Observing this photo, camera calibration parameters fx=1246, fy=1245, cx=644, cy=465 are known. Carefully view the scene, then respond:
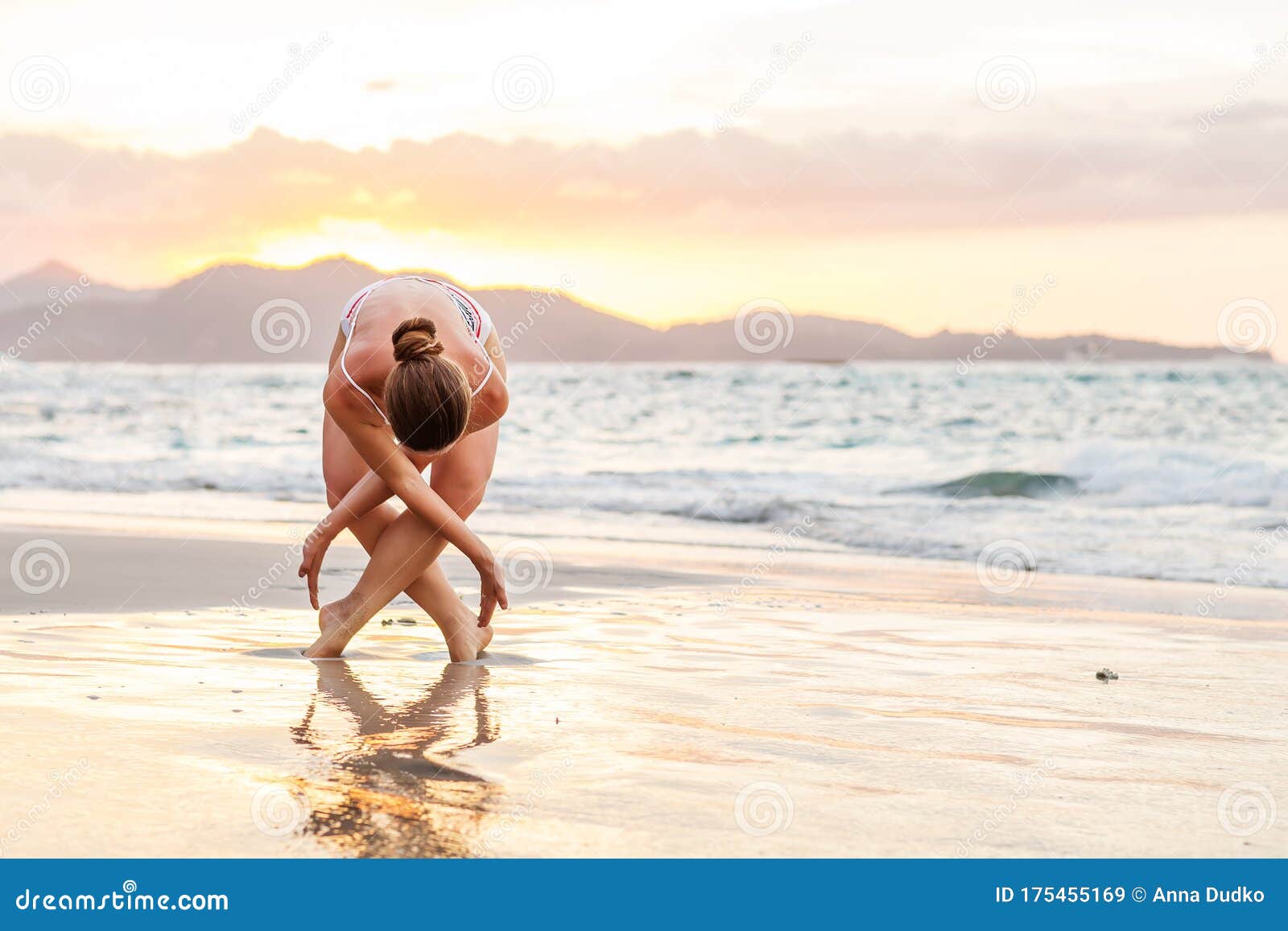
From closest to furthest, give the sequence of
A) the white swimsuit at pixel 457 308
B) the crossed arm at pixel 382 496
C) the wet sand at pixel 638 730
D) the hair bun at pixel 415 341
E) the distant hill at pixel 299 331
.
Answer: the wet sand at pixel 638 730 → the hair bun at pixel 415 341 → the crossed arm at pixel 382 496 → the white swimsuit at pixel 457 308 → the distant hill at pixel 299 331

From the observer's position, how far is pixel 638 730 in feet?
10.6

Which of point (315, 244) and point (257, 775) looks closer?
point (257, 775)

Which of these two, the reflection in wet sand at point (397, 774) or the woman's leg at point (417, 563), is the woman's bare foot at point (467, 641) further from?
the reflection in wet sand at point (397, 774)

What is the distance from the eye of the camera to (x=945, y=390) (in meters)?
35.3

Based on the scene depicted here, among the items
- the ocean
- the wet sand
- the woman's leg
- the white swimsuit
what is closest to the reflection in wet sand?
the wet sand

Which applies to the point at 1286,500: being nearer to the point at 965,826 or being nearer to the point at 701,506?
the point at 701,506

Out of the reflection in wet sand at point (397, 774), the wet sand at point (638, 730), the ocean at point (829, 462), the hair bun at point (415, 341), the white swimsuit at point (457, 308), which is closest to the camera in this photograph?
the reflection in wet sand at point (397, 774)

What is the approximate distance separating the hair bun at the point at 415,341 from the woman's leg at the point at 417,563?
0.64 m

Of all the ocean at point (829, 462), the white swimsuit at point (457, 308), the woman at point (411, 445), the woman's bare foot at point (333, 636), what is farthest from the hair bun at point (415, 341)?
the ocean at point (829, 462)

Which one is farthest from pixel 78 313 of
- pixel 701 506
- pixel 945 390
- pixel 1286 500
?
pixel 1286 500

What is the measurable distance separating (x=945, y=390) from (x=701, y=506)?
2513cm

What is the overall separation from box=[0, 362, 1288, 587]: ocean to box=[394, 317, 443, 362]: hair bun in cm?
555

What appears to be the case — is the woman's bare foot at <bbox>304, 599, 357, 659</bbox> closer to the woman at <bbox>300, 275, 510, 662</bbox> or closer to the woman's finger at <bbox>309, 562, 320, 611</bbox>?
the woman at <bbox>300, 275, 510, 662</bbox>

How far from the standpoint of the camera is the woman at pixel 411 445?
11.4ft
